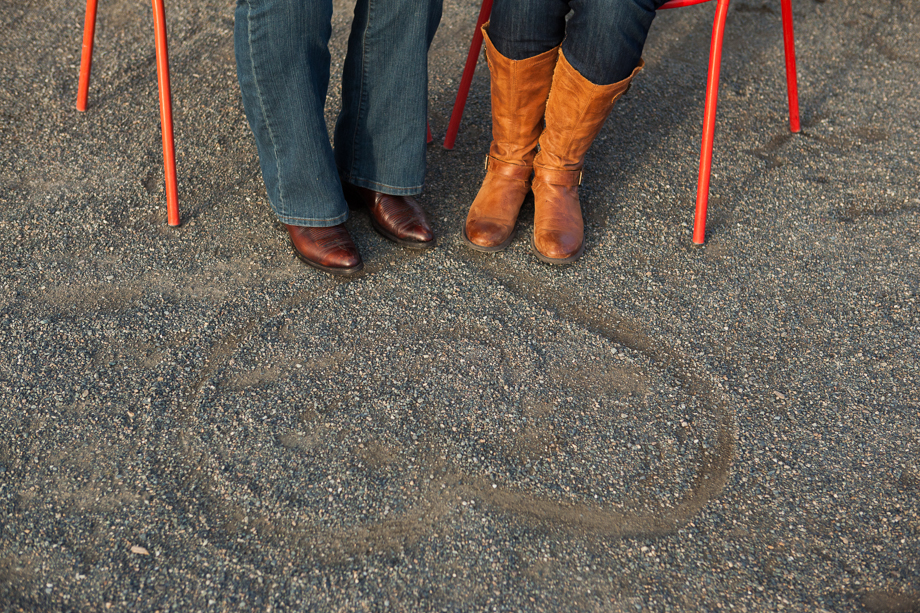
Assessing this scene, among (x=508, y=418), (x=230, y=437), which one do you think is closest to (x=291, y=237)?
(x=230, y=437)

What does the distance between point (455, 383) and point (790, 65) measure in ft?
5.33

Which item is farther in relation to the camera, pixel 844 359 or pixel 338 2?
pixel 338 2

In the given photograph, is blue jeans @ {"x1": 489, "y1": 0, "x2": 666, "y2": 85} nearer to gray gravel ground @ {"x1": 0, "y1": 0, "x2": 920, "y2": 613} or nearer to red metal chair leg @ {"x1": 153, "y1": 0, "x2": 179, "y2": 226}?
gray gravel ground @ {"x1": 0, "y1": 0, "x2": 920, "y2": 613}

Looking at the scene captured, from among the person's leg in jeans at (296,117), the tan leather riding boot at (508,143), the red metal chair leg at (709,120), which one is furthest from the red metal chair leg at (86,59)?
the red metal chair leg at (709,120)

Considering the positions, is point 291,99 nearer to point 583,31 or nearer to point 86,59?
point 583,31

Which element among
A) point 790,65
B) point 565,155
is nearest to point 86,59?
point 565,155

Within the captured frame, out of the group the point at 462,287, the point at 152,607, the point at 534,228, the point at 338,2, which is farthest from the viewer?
the point at 338,2

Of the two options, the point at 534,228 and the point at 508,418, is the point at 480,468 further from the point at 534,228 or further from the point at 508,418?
the point at 534,228

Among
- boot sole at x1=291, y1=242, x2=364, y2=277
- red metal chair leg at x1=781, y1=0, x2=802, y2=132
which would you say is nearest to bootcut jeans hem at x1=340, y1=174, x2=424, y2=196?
boot sole at x1=291, y1=242, x2=364, y2=277

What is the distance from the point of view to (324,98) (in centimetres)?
185

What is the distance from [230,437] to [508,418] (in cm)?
59

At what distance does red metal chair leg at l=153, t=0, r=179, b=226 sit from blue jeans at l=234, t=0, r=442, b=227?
0.89ft

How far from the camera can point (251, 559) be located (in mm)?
1318

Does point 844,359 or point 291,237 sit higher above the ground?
point 291,237
